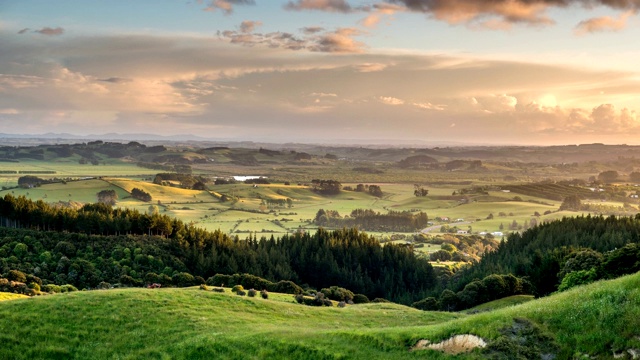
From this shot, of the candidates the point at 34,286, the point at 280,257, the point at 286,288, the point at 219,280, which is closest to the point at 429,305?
the point at 286,288

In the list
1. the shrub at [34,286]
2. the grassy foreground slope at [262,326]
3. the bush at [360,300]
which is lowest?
the bush at [360,300]

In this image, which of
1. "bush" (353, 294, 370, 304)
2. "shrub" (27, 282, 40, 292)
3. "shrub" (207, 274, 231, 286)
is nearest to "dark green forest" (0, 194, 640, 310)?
"shrub" (207, 274, 231, 286)

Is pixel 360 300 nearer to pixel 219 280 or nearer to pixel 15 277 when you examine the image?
pixel 219 280

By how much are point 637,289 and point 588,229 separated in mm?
A: 149924

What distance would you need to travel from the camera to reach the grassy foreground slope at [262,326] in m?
30.5

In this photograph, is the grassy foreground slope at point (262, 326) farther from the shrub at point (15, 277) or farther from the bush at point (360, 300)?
the bush at point (360, 300)

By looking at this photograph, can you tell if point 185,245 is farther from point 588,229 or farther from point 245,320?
point 588,229

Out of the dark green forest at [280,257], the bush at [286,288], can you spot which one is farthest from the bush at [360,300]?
the dark green forest at [280,257]

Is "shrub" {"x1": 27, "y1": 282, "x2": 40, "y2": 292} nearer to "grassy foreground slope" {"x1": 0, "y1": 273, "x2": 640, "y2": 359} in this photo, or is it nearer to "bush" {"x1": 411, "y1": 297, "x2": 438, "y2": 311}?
"grassy foreground slope" {"x1": 0, "y1": 273, "x2": 640, "y2": 359}

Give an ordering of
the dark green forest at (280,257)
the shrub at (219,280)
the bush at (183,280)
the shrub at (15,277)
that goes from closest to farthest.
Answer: the shrub at (15,277), the bush at (183,280), the dark green forest at (280,257), the shrub at (219,280)

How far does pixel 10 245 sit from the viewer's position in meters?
113

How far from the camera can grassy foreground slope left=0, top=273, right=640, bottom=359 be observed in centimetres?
3045

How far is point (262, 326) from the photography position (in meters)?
43.9

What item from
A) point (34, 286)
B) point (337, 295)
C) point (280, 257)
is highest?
point (34, 286)
